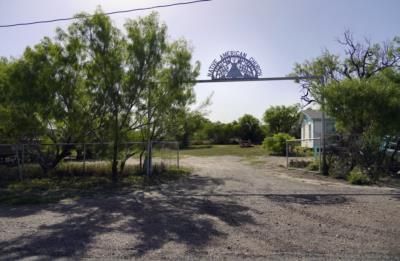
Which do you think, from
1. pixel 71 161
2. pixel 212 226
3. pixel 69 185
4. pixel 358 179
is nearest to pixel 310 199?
pixel 212 226

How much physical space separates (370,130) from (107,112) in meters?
10.1

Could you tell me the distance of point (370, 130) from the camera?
1460cm

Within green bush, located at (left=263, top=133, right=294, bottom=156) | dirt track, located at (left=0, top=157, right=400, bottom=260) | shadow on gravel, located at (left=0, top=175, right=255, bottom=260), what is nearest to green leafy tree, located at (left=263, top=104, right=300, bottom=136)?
green bush, located at (left=263, top=133, right=294, bottom=156)

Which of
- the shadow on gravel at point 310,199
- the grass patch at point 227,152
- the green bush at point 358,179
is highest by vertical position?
the grass patch at point 227,152

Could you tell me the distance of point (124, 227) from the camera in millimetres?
7293

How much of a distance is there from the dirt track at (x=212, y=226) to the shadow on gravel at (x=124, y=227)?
0.05 ft

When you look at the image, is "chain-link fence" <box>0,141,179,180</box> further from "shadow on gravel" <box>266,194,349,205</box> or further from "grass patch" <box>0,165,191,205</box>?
"shadow on gravel" <box>266,194,349,205</box>

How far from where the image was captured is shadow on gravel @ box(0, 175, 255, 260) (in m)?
5.88

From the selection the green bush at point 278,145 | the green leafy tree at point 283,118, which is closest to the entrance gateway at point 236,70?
the green bush at point 278,145

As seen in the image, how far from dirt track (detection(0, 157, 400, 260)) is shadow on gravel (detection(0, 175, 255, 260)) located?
0.05 feet

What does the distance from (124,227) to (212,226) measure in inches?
66.5

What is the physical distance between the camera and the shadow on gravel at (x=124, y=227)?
5.88 metres

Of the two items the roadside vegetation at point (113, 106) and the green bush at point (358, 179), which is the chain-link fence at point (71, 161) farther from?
the green bush at point (358, 179)

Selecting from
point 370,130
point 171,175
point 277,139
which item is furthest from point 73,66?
point 277,139
